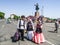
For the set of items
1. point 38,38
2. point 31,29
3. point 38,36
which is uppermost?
point 31,29

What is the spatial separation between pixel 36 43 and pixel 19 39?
178cm

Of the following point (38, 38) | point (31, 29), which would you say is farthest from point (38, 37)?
point (31, 29)

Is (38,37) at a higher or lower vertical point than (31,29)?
lower

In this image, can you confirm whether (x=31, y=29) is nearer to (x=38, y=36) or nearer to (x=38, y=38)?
(x=38, y=36)

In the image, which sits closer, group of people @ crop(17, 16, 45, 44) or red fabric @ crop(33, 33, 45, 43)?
red fabric @ crop(33, 33, 45, 43)

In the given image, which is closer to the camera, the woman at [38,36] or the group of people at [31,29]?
the woman at [38,36]

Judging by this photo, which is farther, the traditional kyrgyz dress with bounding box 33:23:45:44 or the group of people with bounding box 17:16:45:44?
the group of people with bounding box 17:16:45:44

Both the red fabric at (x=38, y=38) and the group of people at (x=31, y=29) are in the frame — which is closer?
the red fabric at (x=38, y=38)

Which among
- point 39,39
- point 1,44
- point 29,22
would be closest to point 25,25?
point 29,22

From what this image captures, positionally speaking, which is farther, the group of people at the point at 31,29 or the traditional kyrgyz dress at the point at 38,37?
the group of people at the point at 31,29

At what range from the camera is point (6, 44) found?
43.9ft

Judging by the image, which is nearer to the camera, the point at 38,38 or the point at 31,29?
the point at 38,38

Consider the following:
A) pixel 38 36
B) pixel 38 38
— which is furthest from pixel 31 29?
pixel 38 38

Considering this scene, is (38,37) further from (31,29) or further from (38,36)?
(31,29)
